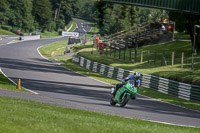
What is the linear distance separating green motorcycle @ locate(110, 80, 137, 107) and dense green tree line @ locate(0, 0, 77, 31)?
3834 inches

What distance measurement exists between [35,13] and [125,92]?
130 meters

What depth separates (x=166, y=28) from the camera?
198 ft

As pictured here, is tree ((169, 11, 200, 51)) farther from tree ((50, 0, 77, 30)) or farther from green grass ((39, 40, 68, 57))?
tree ((50, 0, 77, 30))

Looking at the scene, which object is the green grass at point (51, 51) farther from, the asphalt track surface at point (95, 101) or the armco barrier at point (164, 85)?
the asphalt track surface at point (95, 101)

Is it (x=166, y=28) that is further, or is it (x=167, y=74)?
(x=166, y=28)

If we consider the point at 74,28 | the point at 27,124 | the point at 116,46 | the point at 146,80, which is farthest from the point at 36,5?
the point at 27,124

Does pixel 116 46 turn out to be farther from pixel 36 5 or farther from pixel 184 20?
pixel 36 5

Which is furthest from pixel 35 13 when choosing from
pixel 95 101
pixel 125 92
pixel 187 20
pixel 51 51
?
pixel 125 92

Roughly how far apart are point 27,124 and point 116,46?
49566 mm

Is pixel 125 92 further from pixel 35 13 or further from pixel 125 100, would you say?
pixel 35 13

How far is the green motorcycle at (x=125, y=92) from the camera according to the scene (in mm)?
17172

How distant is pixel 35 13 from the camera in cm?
14350

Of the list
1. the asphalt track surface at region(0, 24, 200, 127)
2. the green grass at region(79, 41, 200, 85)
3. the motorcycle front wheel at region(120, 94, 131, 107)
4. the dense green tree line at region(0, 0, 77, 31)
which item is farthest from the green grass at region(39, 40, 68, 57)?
the motorcycle front wheel at region(120, 94, 131, 107)

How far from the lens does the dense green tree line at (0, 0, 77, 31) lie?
118312mm
